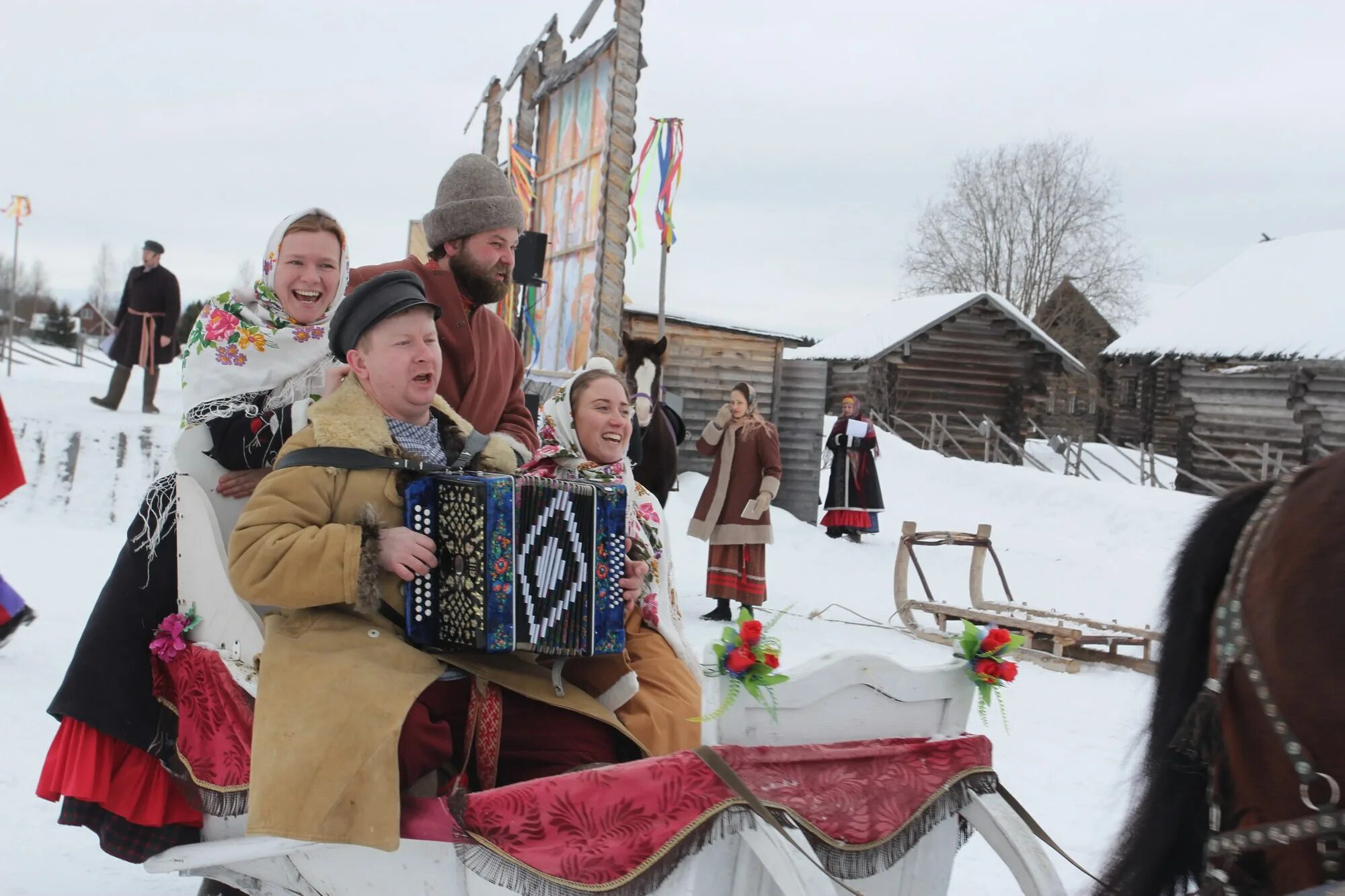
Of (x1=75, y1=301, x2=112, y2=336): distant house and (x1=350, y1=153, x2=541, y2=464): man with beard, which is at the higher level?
(x1=75, y1=301, x2=112, y2=336): distant house

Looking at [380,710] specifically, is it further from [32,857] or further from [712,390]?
[712,390]

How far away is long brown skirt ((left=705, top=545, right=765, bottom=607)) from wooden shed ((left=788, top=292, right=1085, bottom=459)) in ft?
62.0

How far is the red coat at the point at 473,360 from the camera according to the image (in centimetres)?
327

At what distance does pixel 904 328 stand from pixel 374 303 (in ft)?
85.3

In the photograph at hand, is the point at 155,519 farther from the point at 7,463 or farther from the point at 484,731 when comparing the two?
the point at 7,463

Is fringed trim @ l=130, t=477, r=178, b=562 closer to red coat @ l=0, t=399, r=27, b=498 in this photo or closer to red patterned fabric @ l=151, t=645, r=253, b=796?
red patterned fabric @ l=151, t=645, r=253, b=796

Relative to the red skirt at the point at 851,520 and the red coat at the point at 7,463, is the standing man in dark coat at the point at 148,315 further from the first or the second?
the red skirt at the point at 851,520

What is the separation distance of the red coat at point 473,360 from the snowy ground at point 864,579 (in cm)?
89

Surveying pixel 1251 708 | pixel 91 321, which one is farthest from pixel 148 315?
pixel 91 321

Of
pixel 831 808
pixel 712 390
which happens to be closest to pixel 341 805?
pixel 831 808

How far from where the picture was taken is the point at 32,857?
323 centimetres

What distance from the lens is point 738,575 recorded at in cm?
833

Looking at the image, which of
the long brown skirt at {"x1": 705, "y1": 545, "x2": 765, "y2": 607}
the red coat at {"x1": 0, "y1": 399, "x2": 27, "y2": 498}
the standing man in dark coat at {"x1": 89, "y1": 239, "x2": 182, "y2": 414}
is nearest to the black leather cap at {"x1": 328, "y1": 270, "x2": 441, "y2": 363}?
the red coat at {"x1": 0, "y1": 399, "x2": 27, "y2": 498}

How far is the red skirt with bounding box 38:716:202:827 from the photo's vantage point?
2.58 m
